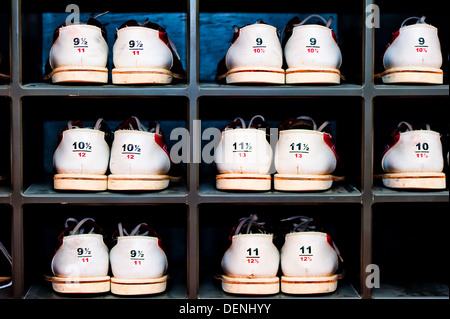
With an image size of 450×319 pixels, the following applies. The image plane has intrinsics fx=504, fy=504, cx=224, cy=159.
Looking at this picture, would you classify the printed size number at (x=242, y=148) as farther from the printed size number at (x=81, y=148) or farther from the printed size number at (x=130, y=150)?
the printed size number at (x=81, y=148)

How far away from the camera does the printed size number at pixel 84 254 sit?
1.61 metres

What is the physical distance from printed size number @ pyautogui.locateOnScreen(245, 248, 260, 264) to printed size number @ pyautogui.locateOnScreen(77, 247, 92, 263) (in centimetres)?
51

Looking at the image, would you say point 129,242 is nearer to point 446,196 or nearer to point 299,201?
point 299,201

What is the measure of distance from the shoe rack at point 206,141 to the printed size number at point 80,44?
0.39ft

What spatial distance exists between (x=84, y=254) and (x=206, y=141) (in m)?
0.67

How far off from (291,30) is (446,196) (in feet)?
2.44

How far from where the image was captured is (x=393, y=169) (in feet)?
5.51

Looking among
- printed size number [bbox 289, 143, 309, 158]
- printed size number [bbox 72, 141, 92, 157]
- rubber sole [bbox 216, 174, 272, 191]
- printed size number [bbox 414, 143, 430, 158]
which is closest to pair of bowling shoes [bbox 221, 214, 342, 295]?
rubber sole [bbox 216, 174, 272, 191]

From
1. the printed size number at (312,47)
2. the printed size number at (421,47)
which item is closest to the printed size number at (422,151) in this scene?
the printed size number at (421,47)

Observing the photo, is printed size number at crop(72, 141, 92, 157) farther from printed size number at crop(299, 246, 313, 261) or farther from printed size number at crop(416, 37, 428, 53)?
printed size number at crop(416, 37, 428, 53)

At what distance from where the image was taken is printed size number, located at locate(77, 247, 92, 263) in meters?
1.61
